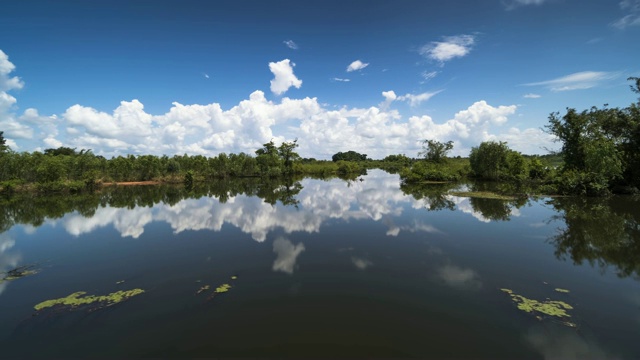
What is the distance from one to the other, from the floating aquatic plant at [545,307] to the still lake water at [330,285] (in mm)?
167

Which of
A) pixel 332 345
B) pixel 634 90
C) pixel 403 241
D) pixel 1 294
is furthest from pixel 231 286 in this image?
pixel 634 90

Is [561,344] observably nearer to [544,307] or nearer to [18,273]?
[544,307]

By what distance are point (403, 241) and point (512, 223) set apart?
8319 millimetres

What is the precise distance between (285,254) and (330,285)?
354 centimetres

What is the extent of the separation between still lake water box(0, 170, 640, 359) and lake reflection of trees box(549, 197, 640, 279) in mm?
109

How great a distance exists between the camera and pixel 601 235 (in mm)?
13961

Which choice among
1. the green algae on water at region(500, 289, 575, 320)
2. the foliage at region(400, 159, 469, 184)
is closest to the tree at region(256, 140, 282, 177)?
the foliage at region(400, 159, 469, 184)

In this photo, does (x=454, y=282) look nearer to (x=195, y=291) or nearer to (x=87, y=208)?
(x=195, y=291)

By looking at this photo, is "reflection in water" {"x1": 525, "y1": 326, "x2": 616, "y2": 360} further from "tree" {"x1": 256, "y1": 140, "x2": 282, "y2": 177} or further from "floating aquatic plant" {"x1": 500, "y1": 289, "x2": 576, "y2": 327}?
"tree" {"x1": 256, "y1": 140, "x2": 282, "y2": 177}

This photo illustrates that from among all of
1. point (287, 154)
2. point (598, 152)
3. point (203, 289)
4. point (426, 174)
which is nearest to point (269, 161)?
point (287, 154)

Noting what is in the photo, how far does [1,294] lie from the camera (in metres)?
8.52

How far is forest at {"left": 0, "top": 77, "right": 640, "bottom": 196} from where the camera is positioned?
28.0m

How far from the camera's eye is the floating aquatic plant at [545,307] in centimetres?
688

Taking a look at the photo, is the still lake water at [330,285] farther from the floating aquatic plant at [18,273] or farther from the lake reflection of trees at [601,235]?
the floating aquatic plant at [18,273]
